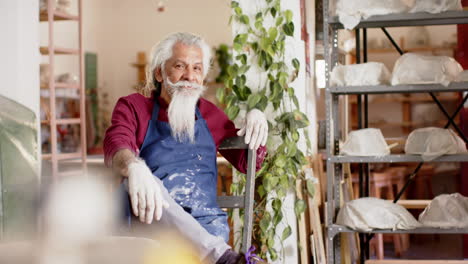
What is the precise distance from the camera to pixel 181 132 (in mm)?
2541

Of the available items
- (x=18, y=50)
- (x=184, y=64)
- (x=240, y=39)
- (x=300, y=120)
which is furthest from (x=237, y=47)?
(x=18, y=50)

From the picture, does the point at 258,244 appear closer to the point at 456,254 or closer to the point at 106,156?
the point at 106,156

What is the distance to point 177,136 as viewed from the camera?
2559mm

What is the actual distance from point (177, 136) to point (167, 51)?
43cm

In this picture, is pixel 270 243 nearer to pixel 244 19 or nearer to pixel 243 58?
pixel 243 58

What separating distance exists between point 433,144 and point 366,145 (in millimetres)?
343

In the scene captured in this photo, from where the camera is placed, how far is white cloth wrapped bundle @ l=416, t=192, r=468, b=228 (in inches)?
122

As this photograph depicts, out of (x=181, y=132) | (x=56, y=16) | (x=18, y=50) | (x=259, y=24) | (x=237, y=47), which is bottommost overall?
(x=181, y=132)

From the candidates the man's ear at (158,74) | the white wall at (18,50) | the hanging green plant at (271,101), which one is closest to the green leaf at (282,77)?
the hanging green plant at (271,101)

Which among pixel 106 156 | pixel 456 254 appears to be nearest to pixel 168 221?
pixel 106 156

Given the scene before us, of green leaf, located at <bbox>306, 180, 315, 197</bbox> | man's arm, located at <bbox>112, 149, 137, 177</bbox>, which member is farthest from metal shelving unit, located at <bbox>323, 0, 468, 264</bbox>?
man's arm, located at <bbox>112, 149, 137, 177</bbox>

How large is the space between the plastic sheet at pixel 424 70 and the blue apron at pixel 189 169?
1168 mm

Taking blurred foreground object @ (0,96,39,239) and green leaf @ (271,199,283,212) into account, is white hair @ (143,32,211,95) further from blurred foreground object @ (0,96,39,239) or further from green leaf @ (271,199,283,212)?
green leaf @ (271,199,283,212)

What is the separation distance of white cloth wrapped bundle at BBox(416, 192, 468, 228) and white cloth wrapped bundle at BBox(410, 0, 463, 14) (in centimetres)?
98
